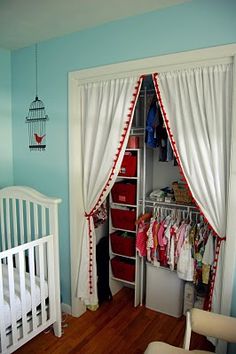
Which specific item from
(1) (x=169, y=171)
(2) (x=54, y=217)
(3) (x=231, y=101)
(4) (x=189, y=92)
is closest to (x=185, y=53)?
(4) (x=189, y=92)

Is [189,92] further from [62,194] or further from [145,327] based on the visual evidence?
[145,327]

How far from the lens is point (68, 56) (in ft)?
7.96

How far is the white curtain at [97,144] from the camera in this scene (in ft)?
7.26

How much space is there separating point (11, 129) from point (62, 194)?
3.30 feet

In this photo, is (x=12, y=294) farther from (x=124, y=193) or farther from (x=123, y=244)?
(x=124, y=193)

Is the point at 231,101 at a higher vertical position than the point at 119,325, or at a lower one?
higher

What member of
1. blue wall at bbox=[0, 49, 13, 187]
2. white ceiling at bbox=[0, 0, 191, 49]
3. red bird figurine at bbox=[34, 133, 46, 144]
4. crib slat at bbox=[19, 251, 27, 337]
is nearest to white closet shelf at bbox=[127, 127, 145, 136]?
red bird figurine at bbox=[34, 133, 46, 144]

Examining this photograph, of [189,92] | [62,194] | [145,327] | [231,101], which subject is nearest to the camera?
[231,101]

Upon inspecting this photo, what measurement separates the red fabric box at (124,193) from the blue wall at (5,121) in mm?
1194

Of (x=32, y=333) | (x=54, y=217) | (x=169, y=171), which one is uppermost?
(x=169, y=171)

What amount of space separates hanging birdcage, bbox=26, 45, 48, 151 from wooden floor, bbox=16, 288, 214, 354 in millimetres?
1727

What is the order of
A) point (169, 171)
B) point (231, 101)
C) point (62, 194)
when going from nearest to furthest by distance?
point (231, 101)
point (62, 194)
point (169, 171)

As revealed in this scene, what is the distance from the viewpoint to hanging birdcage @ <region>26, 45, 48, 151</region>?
268 cm

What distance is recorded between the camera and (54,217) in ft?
7.06
